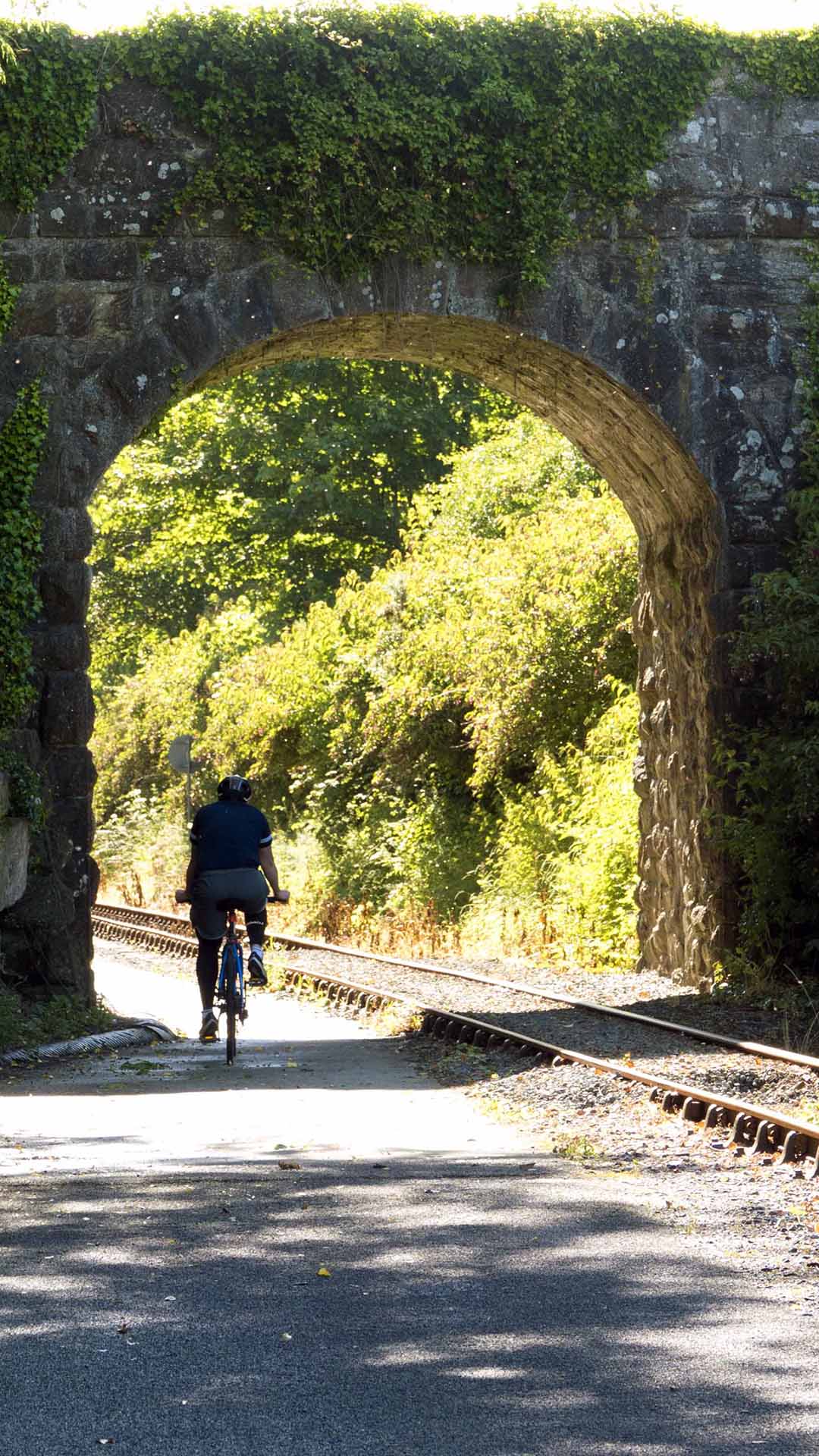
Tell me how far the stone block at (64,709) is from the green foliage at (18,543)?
20 centimetres

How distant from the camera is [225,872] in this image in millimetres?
11281

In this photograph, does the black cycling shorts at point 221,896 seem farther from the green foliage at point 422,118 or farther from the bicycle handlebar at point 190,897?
the green foliage at point 422,118

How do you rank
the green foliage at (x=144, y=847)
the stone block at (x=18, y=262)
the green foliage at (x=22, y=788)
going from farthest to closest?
the green foliage at (x=144, y=847)
the stone block at (x=18, y=262)
the green foliage at (x=22, y=788)

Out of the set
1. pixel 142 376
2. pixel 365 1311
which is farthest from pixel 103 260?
pixel 365 1311

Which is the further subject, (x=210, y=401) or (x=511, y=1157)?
(x=210, y=401)

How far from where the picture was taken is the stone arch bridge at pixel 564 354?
13203mm

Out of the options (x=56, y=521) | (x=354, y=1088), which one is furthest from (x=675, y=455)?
(x=354, y=1088)

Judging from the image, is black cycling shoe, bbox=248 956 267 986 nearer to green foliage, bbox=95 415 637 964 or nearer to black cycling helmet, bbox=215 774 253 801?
black cycling helmet, bbox=215 774 253 801

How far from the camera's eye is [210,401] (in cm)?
3503

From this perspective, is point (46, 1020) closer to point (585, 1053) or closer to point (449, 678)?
point (585, 1053)

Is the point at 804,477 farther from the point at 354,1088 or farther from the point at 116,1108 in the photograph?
the point at 116,1108

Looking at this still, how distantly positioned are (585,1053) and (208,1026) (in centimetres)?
245

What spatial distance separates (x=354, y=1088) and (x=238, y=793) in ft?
7.51

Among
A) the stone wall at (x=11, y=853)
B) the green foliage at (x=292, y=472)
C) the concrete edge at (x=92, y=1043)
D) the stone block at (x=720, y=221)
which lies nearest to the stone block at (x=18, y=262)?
the stone wall at (x=11, y=853)
